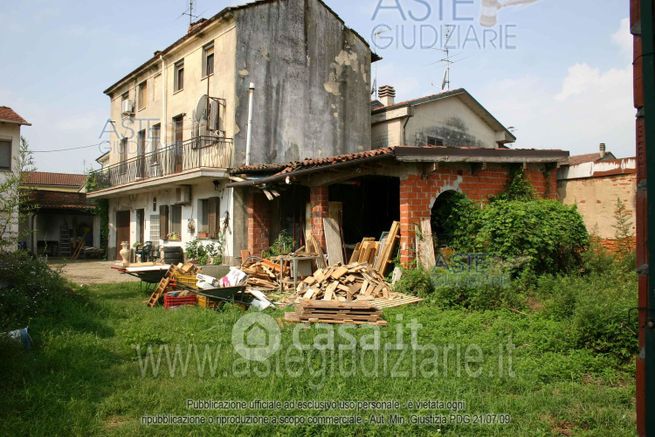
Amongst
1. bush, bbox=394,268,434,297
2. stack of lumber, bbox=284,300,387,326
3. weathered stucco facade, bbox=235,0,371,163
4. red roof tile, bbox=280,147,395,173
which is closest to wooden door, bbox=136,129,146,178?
weathered stucco facade, bbox=235,0,371,163

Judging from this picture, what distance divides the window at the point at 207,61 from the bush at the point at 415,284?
10.9 metres

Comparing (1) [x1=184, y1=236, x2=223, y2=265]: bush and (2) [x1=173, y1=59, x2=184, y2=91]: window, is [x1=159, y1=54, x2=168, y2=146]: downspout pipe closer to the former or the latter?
(2) [x1=173, y1=59, x2=184, y2=91]: window

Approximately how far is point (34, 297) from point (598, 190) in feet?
38.8

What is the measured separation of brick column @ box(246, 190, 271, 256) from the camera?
14.3 meters

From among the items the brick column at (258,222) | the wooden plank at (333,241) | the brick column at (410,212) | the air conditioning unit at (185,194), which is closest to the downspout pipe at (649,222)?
the brick column at (410,212)

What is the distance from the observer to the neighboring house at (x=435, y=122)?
18.0m

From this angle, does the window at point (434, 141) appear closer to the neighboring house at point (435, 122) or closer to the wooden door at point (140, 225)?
Answer: the neighboring house at point (435, 122)

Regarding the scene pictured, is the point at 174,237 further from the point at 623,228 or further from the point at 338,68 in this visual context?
the point at 623,228

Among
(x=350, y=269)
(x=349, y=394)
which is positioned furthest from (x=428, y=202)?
(x=349, y=394)

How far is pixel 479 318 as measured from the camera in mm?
7074

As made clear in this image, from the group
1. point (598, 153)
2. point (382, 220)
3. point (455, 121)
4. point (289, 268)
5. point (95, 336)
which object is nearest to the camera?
point (95, 336)

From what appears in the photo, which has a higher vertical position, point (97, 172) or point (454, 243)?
point (97, 172)

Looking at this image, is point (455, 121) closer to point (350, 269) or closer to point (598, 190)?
point (598, 190)

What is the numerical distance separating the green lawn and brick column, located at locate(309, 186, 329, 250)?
199 inches
